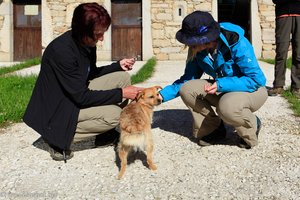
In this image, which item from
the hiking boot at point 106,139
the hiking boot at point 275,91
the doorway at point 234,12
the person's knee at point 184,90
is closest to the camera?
the person's knee at point 184,90

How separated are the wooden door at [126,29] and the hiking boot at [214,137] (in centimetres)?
872

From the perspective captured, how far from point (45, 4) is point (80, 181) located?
390 inches

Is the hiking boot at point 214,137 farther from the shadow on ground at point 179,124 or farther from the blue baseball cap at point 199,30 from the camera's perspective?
the blue baseball cap at point 199,30

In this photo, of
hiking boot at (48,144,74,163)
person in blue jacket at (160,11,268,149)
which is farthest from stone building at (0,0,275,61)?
hiking boot at (48,144,74,163)

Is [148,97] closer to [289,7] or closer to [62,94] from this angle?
[62,94]

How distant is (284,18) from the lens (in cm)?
548

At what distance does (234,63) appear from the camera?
125 inches

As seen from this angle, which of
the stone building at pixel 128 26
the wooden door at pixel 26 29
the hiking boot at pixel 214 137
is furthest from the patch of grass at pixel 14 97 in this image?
the wooden door at pixel 26 29

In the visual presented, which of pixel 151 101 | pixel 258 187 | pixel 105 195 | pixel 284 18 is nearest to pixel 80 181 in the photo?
pixel 105 195

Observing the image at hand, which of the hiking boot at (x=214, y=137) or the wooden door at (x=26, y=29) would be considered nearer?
the hiking boot at (x=214, y=137)

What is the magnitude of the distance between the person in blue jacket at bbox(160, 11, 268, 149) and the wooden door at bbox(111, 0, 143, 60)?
28.9 feet

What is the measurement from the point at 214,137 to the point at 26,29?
10.2 metres

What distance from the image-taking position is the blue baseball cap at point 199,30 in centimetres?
295

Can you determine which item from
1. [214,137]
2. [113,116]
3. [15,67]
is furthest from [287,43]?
[15,67]
